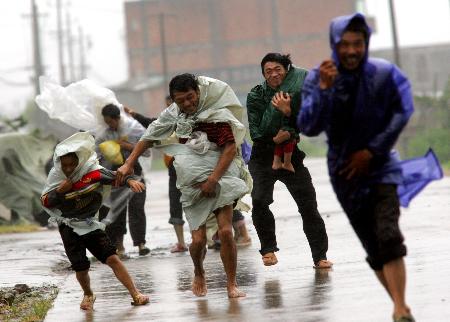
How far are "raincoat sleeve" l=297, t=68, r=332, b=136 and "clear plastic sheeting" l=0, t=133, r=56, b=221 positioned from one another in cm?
1400

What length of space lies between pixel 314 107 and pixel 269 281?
3137mm

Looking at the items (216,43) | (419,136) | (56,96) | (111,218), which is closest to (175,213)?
(111,218)

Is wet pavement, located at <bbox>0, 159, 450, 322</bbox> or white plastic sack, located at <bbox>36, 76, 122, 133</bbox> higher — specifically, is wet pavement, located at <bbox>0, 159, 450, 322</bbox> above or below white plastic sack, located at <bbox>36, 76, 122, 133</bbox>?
below

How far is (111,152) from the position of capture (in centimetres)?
1329

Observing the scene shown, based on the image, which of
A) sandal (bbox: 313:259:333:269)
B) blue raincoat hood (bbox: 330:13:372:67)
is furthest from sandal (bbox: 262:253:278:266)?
blue raincoat hood (bbox: 330:13:372:67)

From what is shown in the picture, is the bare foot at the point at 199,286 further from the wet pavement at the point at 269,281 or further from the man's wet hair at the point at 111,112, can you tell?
the man's wet hair at the point at 111,112

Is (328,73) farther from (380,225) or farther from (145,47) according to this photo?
(145,47)

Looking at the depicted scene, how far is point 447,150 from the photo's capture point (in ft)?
130

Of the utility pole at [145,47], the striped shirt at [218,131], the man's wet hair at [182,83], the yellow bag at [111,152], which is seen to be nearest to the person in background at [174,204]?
the yellow bag at [111,152]

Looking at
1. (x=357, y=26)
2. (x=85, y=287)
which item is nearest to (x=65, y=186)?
(x=85, y=287)

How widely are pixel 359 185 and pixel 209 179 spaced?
232 centimetres

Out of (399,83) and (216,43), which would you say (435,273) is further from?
(216,43)

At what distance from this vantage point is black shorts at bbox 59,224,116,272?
30.5 ft

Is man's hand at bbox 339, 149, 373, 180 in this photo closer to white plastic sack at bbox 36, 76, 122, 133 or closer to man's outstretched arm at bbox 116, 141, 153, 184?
man's outstretched arm at bbox 116, 141, 153, 184
